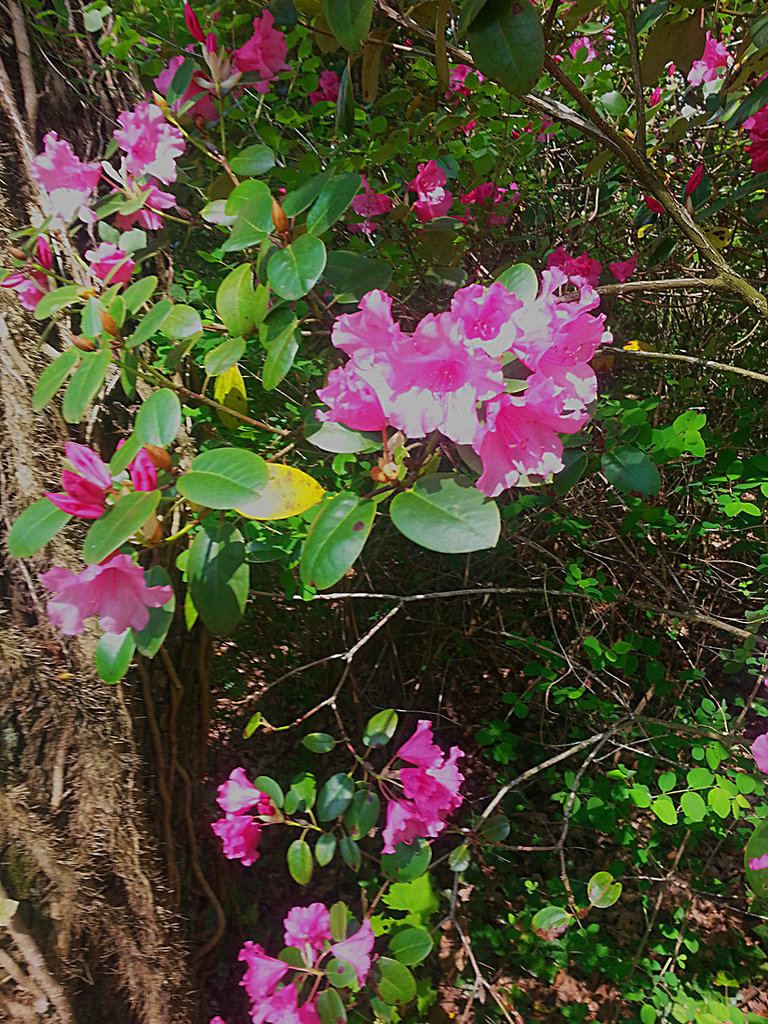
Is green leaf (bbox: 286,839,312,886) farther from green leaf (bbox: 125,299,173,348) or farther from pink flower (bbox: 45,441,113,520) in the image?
green leaf (bbox: 125,299,173,348)

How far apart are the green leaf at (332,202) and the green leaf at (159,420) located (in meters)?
0.24

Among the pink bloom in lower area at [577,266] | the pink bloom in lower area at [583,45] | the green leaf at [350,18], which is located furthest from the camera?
the pink bloom in lower area at [583,45]

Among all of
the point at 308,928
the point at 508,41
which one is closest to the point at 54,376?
the point at 508,41

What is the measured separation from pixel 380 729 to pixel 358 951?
0.34m

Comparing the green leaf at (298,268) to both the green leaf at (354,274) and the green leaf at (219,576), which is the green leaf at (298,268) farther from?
the green leaf at (219,576)

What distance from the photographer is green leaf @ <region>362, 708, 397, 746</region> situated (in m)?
1.16

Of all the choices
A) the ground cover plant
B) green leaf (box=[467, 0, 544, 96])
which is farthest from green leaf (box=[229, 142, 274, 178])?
green leaf (box=[467, 0, 544, 96])

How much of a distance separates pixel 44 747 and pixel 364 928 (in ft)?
2.11

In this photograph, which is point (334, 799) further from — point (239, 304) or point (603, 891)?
point (239, 304)

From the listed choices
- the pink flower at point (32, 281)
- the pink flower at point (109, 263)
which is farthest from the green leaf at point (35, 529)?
the pink flower at point (32, 281)

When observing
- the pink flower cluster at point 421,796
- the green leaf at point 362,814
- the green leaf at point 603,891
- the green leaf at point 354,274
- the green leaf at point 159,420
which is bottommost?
the green leaf at point 603,891

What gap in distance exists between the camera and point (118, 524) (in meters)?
0.65

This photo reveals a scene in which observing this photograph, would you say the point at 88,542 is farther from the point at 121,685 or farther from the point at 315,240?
the point at 121,685

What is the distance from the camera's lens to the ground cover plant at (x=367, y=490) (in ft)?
2.32
